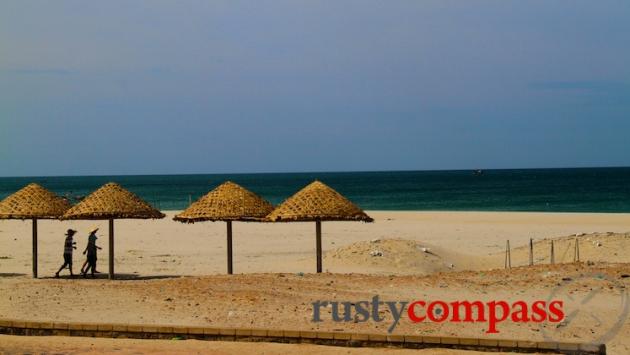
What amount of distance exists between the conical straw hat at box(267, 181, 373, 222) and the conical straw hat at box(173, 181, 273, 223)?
434 millimetres

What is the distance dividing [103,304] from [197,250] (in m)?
12.0

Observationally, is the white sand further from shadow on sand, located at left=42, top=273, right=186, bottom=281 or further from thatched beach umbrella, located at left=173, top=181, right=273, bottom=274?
thatched beach umbrella, located at left=173, top=181, right=273, bottom=274

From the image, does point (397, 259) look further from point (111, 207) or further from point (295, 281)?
point (111, 207)

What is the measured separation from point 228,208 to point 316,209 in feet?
6.77

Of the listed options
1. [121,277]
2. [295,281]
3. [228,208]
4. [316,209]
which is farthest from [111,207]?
[295,281]

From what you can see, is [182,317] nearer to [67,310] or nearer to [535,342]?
[67,310]

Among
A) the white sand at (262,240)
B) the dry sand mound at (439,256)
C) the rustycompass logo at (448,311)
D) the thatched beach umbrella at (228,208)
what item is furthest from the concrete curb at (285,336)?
the dry sand mound at (439,256)

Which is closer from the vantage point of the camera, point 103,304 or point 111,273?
point 103,304

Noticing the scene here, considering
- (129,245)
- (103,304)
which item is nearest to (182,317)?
(103,304)

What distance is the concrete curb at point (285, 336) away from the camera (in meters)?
10.8

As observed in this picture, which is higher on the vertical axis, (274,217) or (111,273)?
(274,217)

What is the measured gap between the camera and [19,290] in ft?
53.4

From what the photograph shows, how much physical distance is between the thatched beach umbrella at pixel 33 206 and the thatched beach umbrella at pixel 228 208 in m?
3.07

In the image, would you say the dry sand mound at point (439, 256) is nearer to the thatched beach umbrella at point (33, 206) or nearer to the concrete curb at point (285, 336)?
the thatched beach umbrella at point (33, 206)
